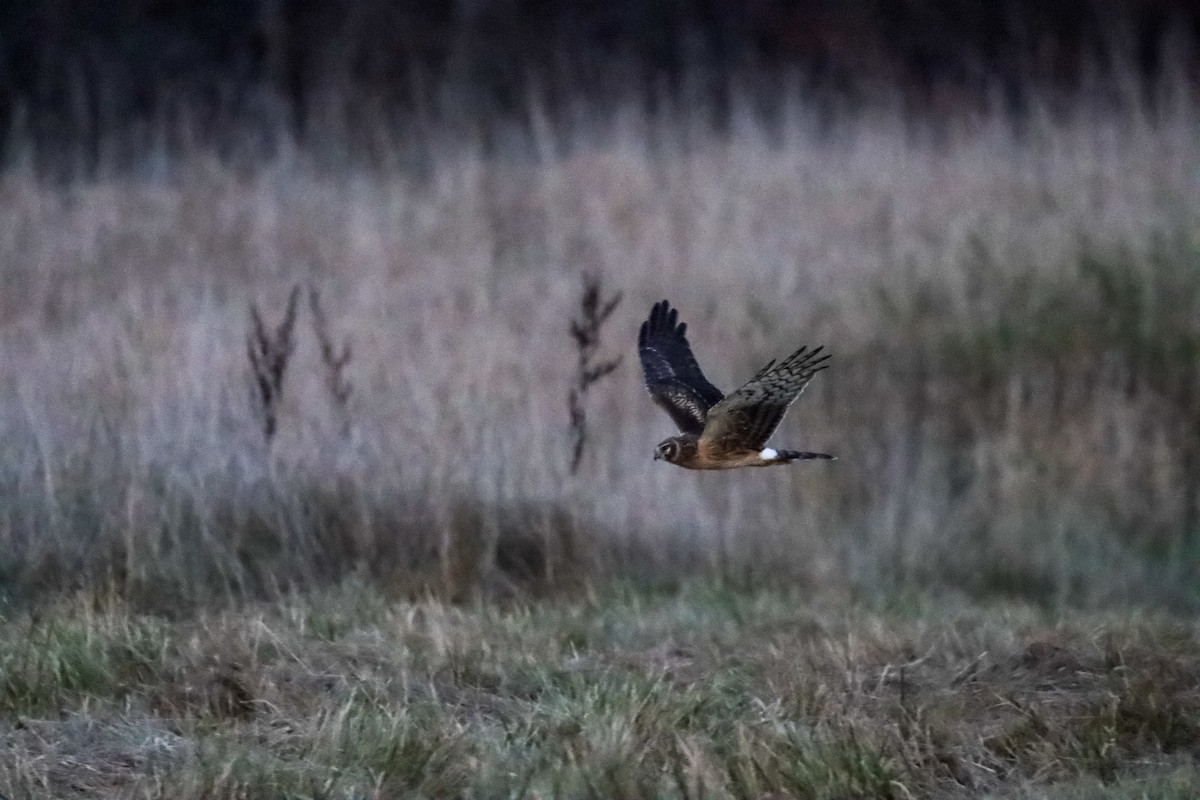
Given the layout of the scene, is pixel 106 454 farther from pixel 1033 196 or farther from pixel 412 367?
pixel 1033 196

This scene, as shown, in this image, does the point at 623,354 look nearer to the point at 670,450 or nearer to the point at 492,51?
the point at 670,450

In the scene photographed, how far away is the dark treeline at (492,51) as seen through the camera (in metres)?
10.5

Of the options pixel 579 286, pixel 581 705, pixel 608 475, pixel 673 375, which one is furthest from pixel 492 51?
pixel 581 705

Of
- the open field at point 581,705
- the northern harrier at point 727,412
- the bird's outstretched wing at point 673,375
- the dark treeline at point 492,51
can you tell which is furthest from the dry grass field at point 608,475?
the dark treeline at point 492,51

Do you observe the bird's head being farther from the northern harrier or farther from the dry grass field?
the dry grass field

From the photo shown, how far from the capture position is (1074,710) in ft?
13.8

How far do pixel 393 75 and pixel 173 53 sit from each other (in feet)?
4.50

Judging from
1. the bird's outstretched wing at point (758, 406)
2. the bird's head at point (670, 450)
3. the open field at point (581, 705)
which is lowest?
the open field at point (581, 705)

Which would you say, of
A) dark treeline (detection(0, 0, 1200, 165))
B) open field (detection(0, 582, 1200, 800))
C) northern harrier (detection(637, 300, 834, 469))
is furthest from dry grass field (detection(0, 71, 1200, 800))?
dark treeline (detection(0, 0, 1200, 165))

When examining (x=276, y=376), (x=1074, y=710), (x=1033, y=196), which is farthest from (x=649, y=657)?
(x=1033, y=196)

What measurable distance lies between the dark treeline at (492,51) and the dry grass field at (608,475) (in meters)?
0.84

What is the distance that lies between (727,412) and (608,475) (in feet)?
8.07

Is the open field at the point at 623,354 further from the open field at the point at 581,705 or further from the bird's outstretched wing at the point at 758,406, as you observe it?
the bird's outstretched wing at the point at 758,406

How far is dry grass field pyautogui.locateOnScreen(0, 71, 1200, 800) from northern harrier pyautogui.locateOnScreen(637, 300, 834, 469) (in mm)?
582
